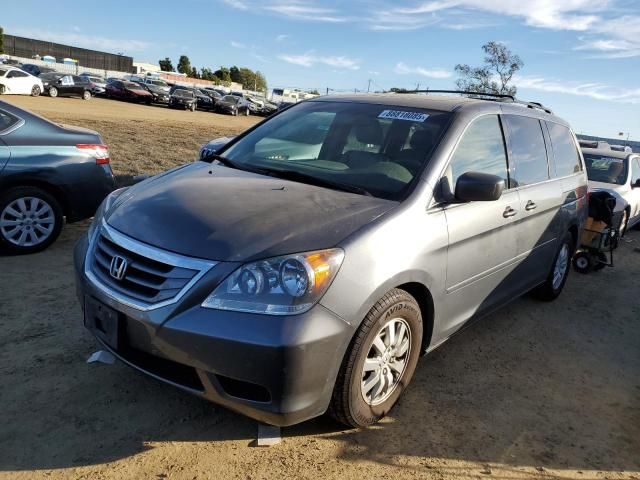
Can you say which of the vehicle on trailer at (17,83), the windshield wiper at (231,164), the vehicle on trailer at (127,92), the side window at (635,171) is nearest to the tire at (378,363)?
the windshield wiper at (231,164)

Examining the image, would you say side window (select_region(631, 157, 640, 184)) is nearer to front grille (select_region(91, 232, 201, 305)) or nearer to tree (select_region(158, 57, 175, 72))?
front grille (select_region(91, 232, 201, 305))

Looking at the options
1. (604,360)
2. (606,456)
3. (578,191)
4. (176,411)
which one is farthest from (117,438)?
(578,191)

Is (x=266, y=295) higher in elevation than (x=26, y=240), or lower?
higher

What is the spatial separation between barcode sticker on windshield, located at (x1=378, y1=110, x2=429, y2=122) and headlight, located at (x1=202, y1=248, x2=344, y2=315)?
1603 millimetres

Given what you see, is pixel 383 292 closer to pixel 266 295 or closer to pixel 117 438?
pixel 266 295

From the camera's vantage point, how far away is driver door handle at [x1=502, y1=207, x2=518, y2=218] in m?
3.68

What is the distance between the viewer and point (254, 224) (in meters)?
2.55

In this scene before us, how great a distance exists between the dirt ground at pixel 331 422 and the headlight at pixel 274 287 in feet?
2.70

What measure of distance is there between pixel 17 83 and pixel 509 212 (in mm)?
29300

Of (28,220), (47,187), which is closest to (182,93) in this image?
(47,187)

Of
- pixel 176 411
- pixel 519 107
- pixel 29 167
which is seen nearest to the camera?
pixel 176 411

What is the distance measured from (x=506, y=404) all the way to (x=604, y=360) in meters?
1.36

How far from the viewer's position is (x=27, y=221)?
16.5 feet

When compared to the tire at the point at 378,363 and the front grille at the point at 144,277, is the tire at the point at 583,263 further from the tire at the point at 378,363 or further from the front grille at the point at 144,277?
the front grille at the point at 144,277
